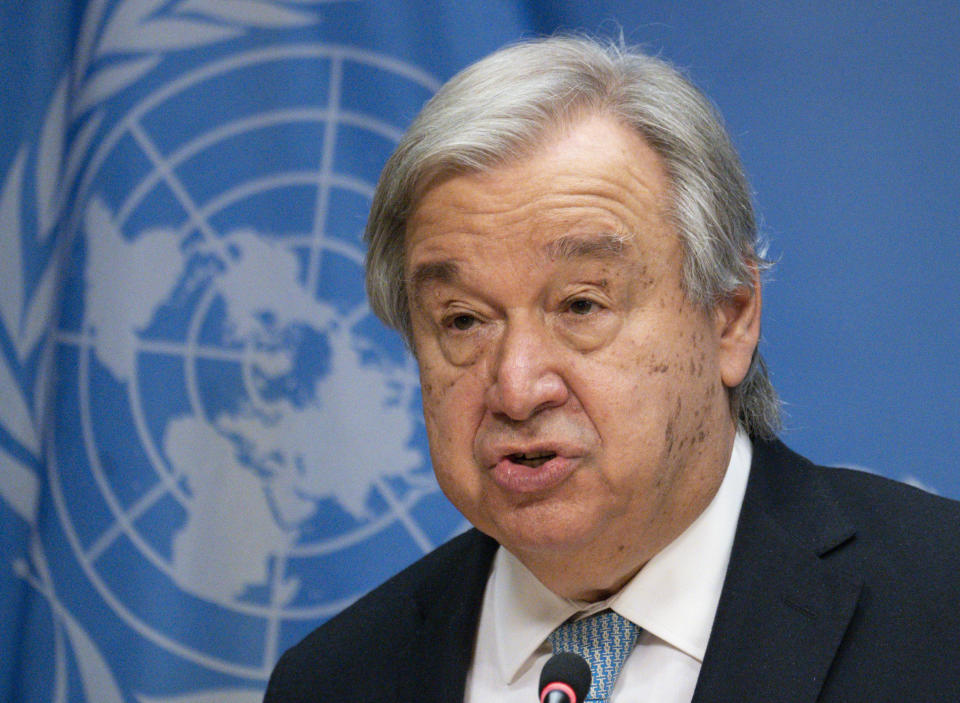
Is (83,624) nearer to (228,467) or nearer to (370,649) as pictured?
(228,467)

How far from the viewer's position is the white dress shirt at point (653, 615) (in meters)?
2.03

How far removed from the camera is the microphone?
164 centimetres

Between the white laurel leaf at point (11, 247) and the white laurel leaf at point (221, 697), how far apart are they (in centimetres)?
103

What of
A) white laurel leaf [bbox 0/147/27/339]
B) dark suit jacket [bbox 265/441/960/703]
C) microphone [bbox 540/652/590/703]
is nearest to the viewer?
microphone [bbox 540/652/590/703]

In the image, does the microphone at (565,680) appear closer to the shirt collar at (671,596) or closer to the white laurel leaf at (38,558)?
the shirt collar at (671,596)

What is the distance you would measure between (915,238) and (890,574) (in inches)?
40.1

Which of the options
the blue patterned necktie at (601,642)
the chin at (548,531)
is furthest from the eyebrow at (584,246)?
the blue patterned necktie at (601,642)

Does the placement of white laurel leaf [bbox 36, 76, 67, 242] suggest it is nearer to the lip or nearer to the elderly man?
the elderly man

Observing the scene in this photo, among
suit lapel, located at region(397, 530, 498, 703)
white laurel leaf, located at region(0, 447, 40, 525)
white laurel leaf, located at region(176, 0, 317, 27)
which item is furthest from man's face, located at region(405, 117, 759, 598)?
white laurel leaf, located at region(0, 447, 40, 525)

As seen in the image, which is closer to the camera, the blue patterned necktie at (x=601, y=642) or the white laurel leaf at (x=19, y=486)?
the blue patterned necktie at (x=601, y=642)

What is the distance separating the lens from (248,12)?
311cm

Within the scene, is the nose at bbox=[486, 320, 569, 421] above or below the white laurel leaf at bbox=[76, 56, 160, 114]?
below

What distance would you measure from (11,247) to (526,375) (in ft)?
5.66

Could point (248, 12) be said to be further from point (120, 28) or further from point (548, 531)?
point (548, 531)
